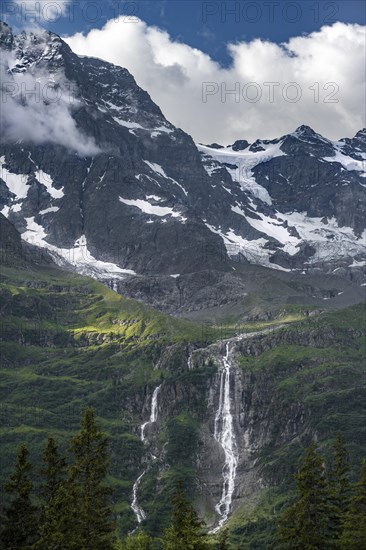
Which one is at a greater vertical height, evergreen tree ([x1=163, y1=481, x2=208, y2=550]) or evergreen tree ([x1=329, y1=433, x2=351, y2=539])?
evergreen tree ([x1=329, y1=433, x2=351, y2=539])

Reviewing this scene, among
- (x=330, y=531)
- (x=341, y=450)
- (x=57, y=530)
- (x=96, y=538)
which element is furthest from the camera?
(x=341, y=450)

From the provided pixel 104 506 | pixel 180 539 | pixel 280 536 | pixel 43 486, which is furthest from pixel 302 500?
pixel 43 486

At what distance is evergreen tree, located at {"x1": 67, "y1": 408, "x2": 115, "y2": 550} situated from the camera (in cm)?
7969

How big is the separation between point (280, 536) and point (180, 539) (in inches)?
407

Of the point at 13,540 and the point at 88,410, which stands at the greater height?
the point at 88,410

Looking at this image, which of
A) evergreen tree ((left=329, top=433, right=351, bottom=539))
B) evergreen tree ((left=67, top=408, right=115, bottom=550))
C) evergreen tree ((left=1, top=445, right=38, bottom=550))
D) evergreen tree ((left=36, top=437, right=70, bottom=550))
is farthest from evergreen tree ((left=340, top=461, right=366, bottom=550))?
evergreen tree ((left=1, top=445, right=38, bottom=550))

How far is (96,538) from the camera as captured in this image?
8025 centimetres

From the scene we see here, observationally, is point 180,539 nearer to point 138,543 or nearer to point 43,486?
point 43,486

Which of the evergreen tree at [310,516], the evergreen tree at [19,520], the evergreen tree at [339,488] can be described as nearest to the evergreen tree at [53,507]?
the evergreen tree at [19,520]

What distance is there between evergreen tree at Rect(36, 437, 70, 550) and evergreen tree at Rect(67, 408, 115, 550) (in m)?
1.10

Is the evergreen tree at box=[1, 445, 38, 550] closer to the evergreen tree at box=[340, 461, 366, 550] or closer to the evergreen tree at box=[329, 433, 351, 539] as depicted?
the evergreen tree at box=[340, 461, 366, 550]

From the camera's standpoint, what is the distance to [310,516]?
82.6 m

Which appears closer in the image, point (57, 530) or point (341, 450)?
point (57, 530)

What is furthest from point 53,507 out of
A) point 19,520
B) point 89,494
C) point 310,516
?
point 310,516
